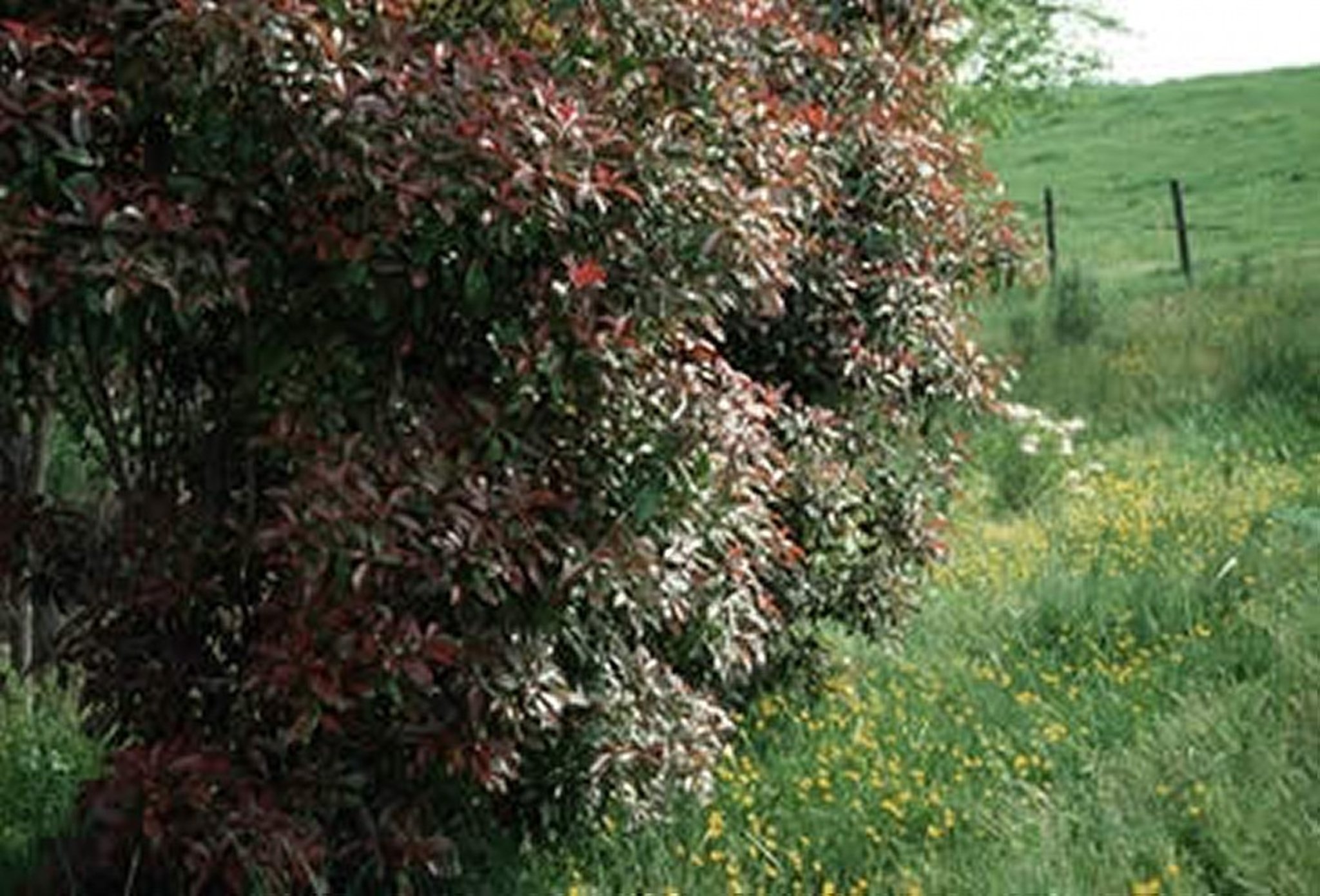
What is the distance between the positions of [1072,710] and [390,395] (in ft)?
9.61

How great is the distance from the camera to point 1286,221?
91.3 ft

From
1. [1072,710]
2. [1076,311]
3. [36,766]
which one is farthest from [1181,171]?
[36,766]

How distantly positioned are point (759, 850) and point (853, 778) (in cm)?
48

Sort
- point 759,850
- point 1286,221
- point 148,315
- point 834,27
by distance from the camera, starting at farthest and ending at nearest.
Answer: point 1286,221, point 834,27, point 759,850, point 148,315

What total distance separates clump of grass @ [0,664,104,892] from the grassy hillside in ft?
41.0

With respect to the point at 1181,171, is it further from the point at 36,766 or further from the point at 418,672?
the point at 418,672

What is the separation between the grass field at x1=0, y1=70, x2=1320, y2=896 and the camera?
16.4ft

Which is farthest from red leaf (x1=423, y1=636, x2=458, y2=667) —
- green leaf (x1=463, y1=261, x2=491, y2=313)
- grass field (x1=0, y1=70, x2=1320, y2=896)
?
grass field (x1=0, y1=70, x2=1320, y2=896)

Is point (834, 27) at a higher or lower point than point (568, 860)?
higher

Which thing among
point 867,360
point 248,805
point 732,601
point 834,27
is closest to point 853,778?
point 732,601

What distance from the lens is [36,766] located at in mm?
6332

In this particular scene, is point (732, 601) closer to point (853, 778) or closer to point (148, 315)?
point (853, 778)

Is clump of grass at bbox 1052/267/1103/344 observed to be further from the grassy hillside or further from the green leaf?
the green leaf

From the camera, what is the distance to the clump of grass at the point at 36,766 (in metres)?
5.70
